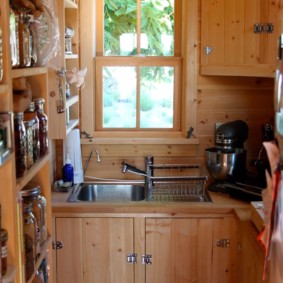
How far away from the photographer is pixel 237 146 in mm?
2896

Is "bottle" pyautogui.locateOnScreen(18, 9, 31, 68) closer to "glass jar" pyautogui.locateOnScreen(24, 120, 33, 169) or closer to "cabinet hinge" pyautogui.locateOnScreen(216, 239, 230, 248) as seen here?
"glass jar" pyautogui.locateOnScreen(24, 120, 33, 169)

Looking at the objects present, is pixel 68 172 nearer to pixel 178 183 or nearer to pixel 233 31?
pixel 178 183

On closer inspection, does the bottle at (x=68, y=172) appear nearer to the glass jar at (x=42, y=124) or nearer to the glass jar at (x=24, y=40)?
the glass jar at (x=42, y=124)

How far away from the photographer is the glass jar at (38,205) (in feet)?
5.65

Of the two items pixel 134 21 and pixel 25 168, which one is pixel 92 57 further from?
pixel 25 168

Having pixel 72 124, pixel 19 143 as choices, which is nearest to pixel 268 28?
pixel 72 124

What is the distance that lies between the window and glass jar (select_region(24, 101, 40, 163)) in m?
1.45

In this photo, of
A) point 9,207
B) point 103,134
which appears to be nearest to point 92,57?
point 103,134

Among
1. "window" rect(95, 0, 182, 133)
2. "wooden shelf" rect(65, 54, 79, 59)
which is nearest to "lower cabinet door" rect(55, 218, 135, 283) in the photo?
"window" rect(95, 0, 182, 133)

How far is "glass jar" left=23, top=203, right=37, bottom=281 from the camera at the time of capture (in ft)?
5.21

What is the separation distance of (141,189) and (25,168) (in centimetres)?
157

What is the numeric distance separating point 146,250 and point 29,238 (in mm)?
1131

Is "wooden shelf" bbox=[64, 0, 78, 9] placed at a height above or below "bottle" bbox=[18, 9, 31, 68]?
above

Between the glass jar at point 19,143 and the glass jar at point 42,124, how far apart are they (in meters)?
A: 0.26
